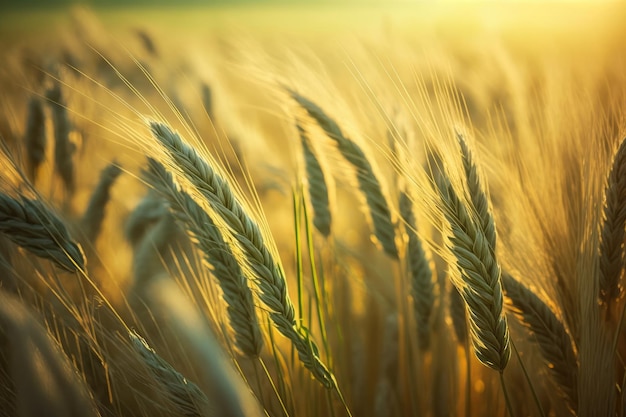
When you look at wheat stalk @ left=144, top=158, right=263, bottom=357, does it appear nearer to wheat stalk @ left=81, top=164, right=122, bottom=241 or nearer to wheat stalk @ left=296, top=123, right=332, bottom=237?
wheat stalk @ left=296, top=123, right=332, bottom=237

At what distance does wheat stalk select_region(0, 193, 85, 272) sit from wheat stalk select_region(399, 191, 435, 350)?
50cm

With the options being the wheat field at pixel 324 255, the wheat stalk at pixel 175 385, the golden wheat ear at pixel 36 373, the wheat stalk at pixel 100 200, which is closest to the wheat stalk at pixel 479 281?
the wheat field at pixel 324 255

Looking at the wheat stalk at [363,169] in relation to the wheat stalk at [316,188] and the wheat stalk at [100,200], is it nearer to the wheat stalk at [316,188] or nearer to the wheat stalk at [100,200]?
the wheat stalk at [316,188]

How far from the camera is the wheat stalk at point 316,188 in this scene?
0.96 meters

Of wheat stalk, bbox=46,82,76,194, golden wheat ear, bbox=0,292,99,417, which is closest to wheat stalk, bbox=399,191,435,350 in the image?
golden wheat ear, bbox=0,292,99,417

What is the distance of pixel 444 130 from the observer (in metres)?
0.73

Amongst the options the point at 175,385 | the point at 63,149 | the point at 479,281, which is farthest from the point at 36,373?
the point at 63,149

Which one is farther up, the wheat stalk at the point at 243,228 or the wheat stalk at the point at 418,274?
the wheat stalk at the point at 243,228

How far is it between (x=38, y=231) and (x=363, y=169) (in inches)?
19.3

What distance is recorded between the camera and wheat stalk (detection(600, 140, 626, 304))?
2.23 feet

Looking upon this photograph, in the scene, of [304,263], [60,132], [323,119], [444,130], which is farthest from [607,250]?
[60,132]

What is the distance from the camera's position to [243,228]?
610 mm

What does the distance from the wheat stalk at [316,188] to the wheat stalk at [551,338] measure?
14.4 inches

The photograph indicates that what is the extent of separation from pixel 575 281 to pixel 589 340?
0.34 ft
